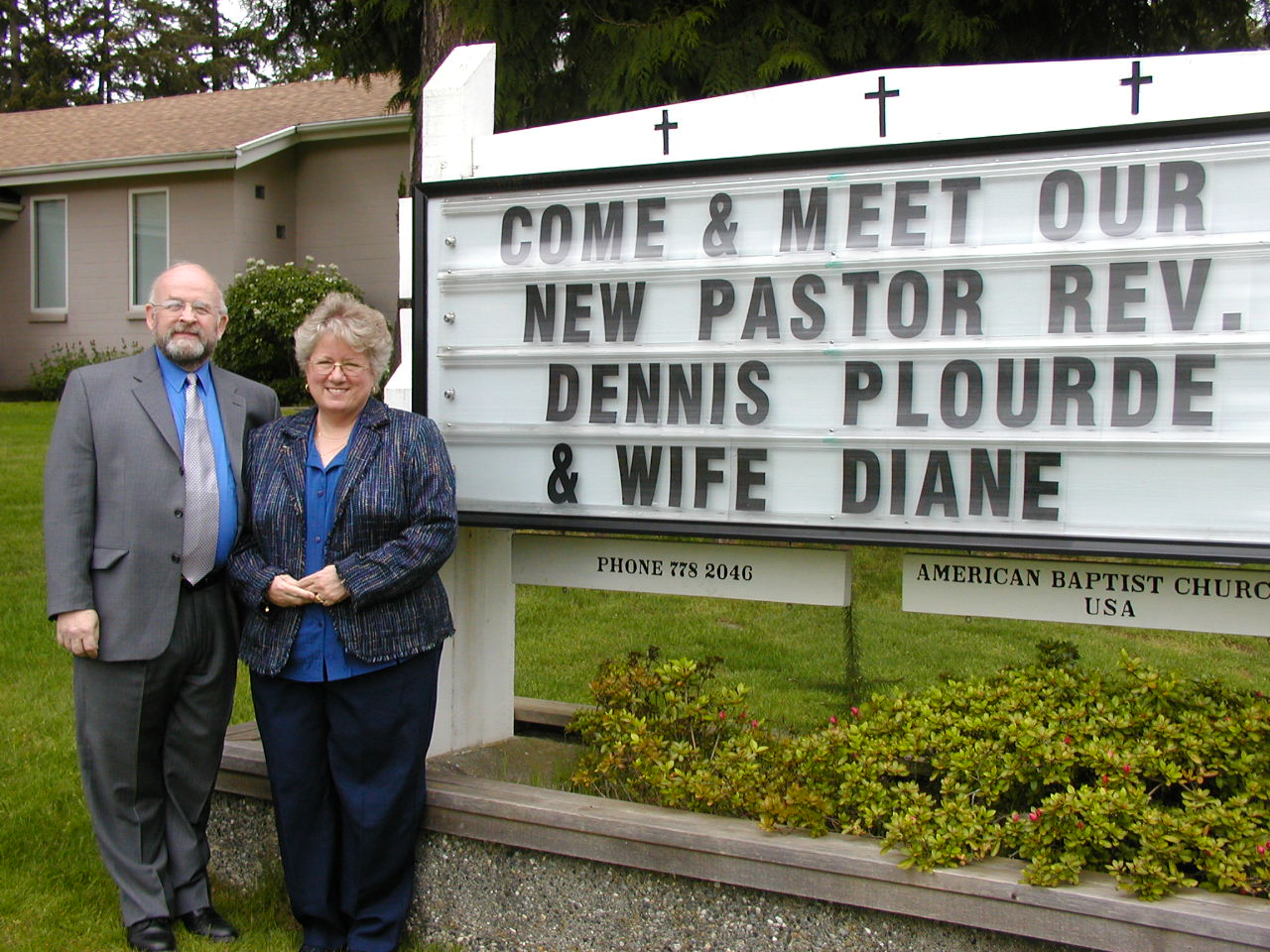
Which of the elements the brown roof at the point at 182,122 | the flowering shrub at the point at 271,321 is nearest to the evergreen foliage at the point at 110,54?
the brown roof at the point at 182,122

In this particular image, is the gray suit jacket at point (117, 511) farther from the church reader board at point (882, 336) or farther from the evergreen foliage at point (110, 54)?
the evergreen foliage at point (110, 54)

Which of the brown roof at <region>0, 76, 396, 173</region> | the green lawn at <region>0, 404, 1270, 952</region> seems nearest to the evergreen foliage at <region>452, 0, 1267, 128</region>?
the green lawn at <region>0, 404, 1270, 952</region>

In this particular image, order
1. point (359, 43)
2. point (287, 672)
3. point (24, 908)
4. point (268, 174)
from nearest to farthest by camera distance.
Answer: point (287, 672) < point (24, 908) < point (359, 43) < point (268, 174)

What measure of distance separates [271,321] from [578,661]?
35.3 feet

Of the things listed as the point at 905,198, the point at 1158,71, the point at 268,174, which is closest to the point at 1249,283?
the point at 1158,71

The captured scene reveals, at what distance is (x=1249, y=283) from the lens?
11.3ft

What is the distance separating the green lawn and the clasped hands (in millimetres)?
1134

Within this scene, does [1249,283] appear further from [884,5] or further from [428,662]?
[884,5]

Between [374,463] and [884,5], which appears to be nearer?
[374,463]

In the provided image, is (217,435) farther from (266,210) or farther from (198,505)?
(266,210)

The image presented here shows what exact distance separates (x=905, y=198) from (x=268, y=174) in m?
16.9

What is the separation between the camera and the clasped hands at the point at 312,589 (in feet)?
11.8

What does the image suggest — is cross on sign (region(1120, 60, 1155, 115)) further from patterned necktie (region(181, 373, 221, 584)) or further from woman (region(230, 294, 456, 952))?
patterned necktie (region(181, 373, 221, 584))

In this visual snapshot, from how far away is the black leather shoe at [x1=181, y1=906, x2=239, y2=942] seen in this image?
3955mm
